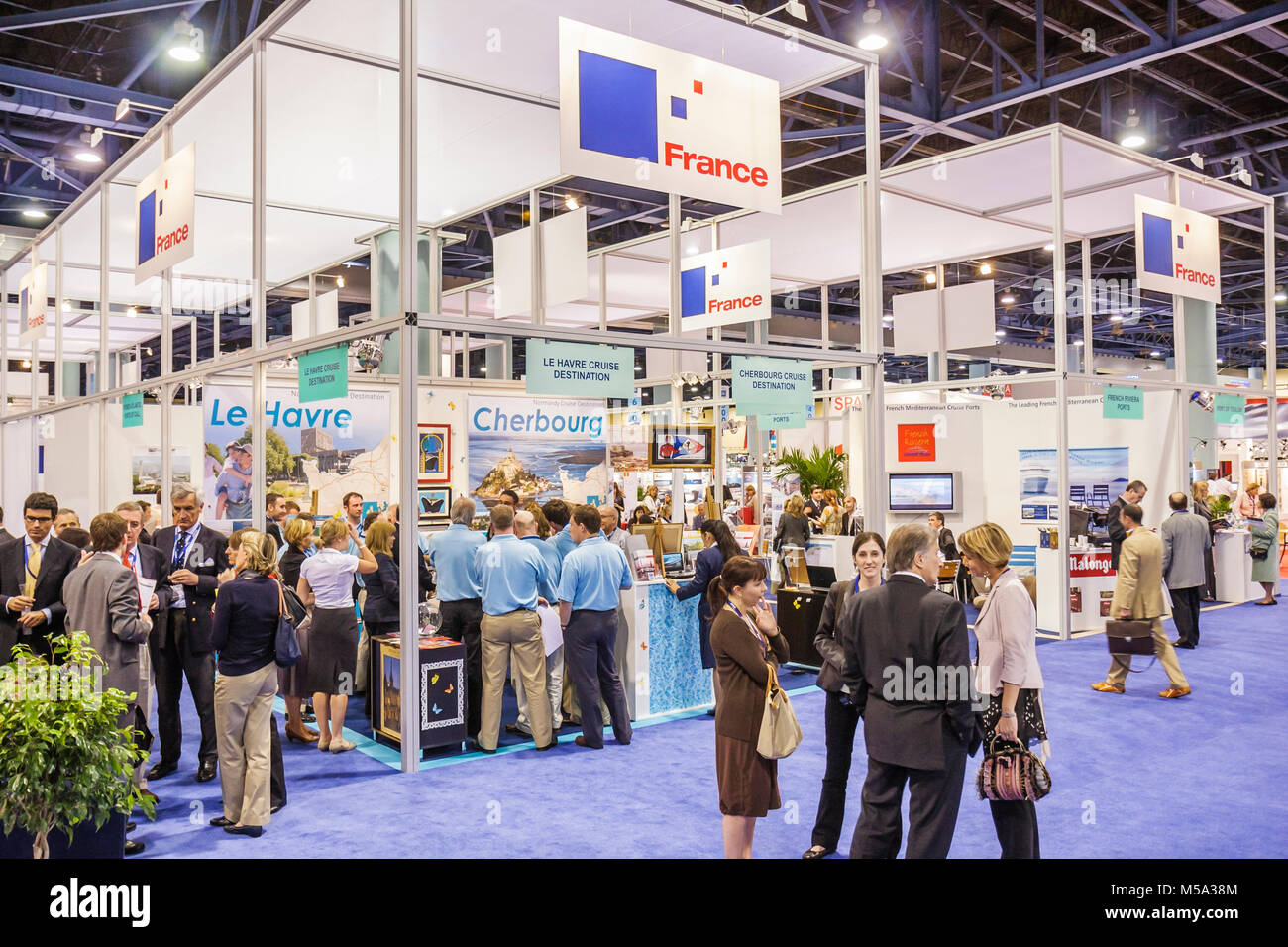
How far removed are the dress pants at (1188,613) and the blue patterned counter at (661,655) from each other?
15.3 feet

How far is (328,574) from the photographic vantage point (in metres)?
5.58

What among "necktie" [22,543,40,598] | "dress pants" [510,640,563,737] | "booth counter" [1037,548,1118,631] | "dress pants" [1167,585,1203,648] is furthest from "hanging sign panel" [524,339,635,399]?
"dress pants" [1167,585,1203,648]

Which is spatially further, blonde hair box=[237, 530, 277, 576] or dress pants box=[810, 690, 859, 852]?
blonde hair box=[237, 530, 277, 576]

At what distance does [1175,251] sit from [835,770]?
7.93 metres

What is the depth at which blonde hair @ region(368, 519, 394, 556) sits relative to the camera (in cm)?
595

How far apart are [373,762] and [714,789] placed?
1.85 metres

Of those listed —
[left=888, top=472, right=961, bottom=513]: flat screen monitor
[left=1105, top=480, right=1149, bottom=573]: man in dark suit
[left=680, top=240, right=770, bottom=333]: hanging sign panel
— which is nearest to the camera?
[left=1105, top=480, right=1149, bottom=573]: man in dark suit

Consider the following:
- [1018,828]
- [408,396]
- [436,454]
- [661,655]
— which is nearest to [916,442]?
[436,454]

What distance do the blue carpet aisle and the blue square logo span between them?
11.0ft

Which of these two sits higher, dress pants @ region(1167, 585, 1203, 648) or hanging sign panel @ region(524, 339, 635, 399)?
hanging sign panel @ region(524, 339, 635, 399)

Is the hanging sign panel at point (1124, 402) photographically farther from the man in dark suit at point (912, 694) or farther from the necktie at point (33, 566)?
the necktie at point (33, 566)

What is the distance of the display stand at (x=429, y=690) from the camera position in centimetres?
543

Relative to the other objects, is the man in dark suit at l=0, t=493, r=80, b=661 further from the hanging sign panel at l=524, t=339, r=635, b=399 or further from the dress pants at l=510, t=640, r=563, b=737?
the hanging sign panel at l=524, t=339, r=635, b=399
